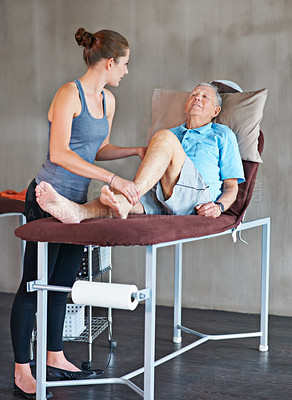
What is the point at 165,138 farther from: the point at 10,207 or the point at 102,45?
the point at 10,207

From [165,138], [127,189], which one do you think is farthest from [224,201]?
[127,189]

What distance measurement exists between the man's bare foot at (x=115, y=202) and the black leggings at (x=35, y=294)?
1.02ft

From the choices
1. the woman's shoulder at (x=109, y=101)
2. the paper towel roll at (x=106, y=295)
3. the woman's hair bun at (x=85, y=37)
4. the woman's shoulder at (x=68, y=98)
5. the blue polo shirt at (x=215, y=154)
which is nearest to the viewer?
the paper towel roll at (x=106, y=295)

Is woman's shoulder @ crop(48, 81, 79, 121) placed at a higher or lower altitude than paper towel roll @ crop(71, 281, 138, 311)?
higher

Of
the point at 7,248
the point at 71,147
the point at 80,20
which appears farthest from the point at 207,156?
the point at 7,248

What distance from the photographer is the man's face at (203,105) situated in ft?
7.86

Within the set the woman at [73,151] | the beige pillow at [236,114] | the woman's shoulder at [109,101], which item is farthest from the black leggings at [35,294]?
the beige pillow at [236,114]

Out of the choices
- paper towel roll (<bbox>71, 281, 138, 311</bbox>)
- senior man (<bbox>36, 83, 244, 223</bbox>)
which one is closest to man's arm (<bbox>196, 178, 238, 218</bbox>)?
senior man (<bbox>36, 83, 244, 223</bbox>)

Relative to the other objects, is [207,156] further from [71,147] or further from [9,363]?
[9,363]

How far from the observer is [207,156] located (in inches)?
90.2

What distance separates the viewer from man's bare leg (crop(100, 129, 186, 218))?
5.73 feet

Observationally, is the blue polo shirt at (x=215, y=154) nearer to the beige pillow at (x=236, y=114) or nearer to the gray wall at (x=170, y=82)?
the beige pillow at (x=236, y=114)

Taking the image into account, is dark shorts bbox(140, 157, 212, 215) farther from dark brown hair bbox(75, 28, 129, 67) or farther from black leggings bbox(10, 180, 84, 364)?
dark brown hair bbox(75, 28, 129, 67)

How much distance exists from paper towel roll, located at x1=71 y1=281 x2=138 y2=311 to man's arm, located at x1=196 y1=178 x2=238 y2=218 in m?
0.59
